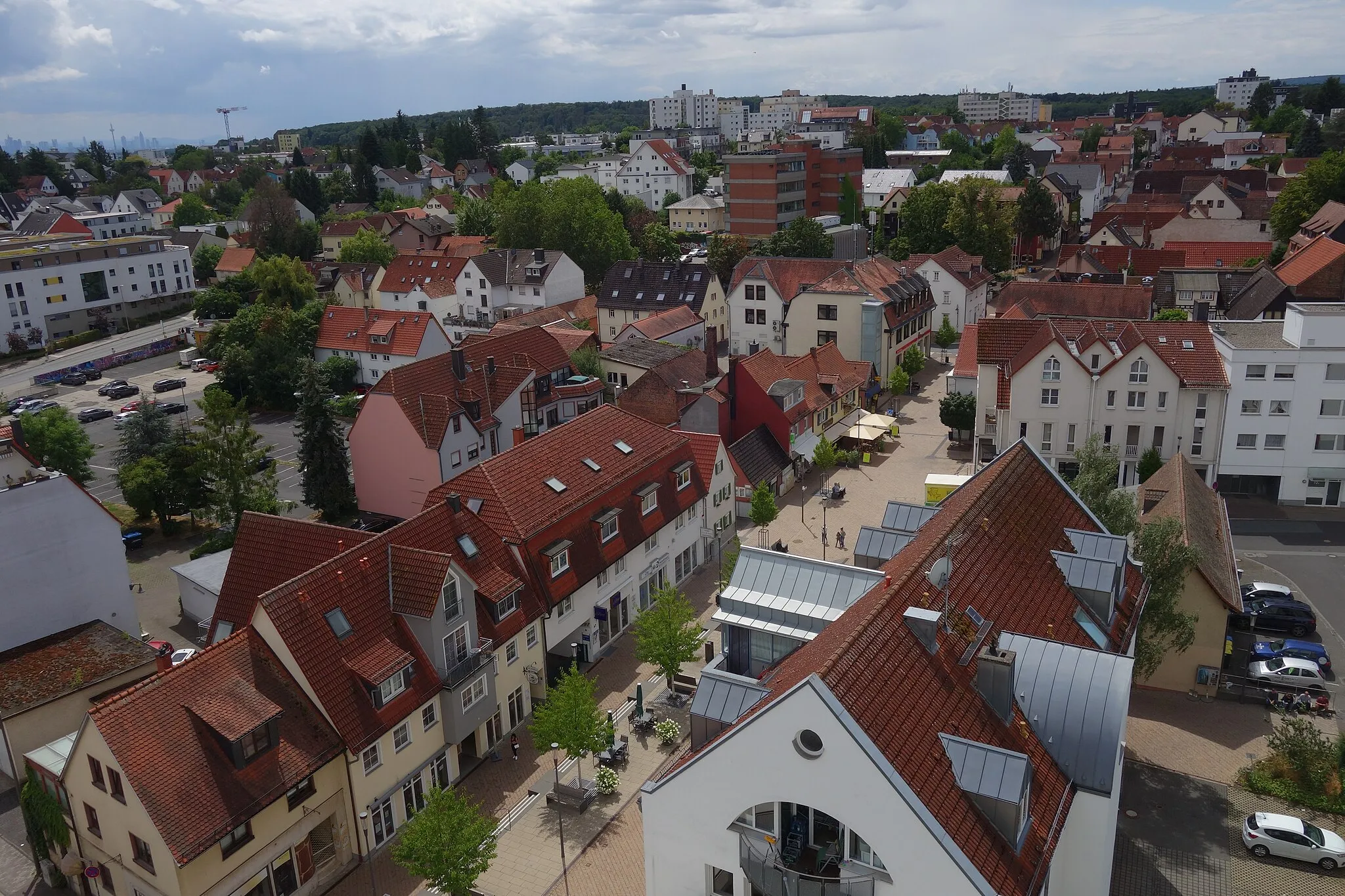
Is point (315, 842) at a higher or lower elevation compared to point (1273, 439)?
lower

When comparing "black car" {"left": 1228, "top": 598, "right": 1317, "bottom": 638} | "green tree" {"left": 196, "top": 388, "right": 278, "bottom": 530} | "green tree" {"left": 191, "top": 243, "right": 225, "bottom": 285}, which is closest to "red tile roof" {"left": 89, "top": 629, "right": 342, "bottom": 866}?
"green tree" {"left": 196, "top": 388, "right": 278, "bottom": 530}

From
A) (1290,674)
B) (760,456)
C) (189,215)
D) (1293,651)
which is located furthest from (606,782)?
(189,215)

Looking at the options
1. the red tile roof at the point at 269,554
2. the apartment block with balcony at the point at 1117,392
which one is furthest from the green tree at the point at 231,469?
the apartment block with balcony at the point at 1117,392

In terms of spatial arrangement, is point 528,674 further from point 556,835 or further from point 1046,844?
point 1046,844

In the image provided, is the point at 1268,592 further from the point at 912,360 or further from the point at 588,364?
the point at 588,364

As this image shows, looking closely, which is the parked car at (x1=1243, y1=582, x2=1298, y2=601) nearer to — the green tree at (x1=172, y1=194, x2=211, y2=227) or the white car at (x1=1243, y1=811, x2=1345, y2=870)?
the white car at (x1=1243, y1=811, x2=1345, y2=870)

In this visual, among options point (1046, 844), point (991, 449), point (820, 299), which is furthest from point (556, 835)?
point (820, 299)
